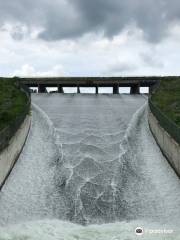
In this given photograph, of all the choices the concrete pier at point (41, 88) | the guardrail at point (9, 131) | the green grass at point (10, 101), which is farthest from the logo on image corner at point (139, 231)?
the concrete pier at point (41, 88)

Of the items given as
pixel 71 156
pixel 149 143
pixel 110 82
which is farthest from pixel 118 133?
pixel 110 82

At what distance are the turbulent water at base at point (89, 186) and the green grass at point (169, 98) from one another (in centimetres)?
326

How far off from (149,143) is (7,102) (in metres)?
22.7

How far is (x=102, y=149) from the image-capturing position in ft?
144

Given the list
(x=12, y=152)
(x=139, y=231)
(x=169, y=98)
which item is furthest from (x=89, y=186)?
(x=169, y=98)

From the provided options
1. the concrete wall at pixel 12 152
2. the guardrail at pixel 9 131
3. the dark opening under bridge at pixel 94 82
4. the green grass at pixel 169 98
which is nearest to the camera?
the concrete wall at pixel 12 152

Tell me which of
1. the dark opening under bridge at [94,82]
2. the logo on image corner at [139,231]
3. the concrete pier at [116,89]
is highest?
the dark opening under bridge at [94,82]

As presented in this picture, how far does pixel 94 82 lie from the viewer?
3807 inches

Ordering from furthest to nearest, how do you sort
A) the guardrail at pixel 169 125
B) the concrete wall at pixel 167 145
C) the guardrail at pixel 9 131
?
the guardrail at pixel 169 125
the concrete wall at pixel 167 145
the guardrail at pixel 9 131

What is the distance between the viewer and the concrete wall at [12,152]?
122 feet

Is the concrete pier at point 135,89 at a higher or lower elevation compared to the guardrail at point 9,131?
lower

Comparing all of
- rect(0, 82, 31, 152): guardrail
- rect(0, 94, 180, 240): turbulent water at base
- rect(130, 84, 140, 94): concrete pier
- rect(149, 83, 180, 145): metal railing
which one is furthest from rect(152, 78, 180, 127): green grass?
rect(0, 82, 31, 152): guardrail

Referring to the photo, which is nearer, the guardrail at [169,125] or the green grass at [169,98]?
the guardrail at [169,125]

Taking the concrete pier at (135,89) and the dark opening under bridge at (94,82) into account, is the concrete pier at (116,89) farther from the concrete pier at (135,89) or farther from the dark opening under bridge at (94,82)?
the concrete pier at (135,89)
